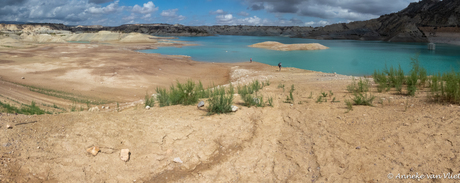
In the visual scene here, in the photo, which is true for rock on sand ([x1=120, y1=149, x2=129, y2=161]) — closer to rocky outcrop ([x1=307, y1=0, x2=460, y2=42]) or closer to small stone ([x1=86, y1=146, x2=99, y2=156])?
small stone ([x1=86, y1=146, x2=99, y2=156])

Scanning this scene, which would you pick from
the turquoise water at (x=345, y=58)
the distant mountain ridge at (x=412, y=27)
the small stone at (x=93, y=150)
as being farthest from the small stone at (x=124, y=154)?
the distant mountain ridge at (x=412, y=27)

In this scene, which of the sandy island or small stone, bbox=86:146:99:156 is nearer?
the sandy island

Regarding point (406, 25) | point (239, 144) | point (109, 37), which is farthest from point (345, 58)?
point (109, 37)

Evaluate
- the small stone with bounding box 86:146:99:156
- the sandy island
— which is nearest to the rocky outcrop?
the sandy island

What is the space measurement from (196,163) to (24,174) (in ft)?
7.90

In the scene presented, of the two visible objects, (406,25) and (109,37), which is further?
(109,37)

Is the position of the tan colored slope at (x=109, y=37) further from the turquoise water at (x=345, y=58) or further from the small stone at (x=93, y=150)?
the small stone at (x=93, y=150)

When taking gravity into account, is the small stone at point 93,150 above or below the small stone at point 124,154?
above

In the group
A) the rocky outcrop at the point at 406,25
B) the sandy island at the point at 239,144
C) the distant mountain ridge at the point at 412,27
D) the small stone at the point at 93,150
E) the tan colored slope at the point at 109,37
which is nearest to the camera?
the sandy island at the point at 239,144

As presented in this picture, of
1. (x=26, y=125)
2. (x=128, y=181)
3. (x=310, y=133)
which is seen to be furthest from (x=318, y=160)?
(x=26, y=125)

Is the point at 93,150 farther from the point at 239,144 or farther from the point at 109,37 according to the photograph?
the point at 109,37

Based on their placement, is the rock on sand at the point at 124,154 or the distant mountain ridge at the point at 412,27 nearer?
the rock on sand at the point at 124,154

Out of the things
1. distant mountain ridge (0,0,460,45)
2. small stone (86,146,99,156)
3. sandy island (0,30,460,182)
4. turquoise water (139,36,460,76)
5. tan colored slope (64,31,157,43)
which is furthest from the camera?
tan colored slope (64,31,157,43)

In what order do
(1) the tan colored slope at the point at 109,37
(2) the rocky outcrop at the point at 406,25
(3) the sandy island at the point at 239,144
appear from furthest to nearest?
(1) the tan colored slope at the point at 109,37, (2) the rocky outcrop at the point at 406,25, (3) the sandy island at the point at 239,144
